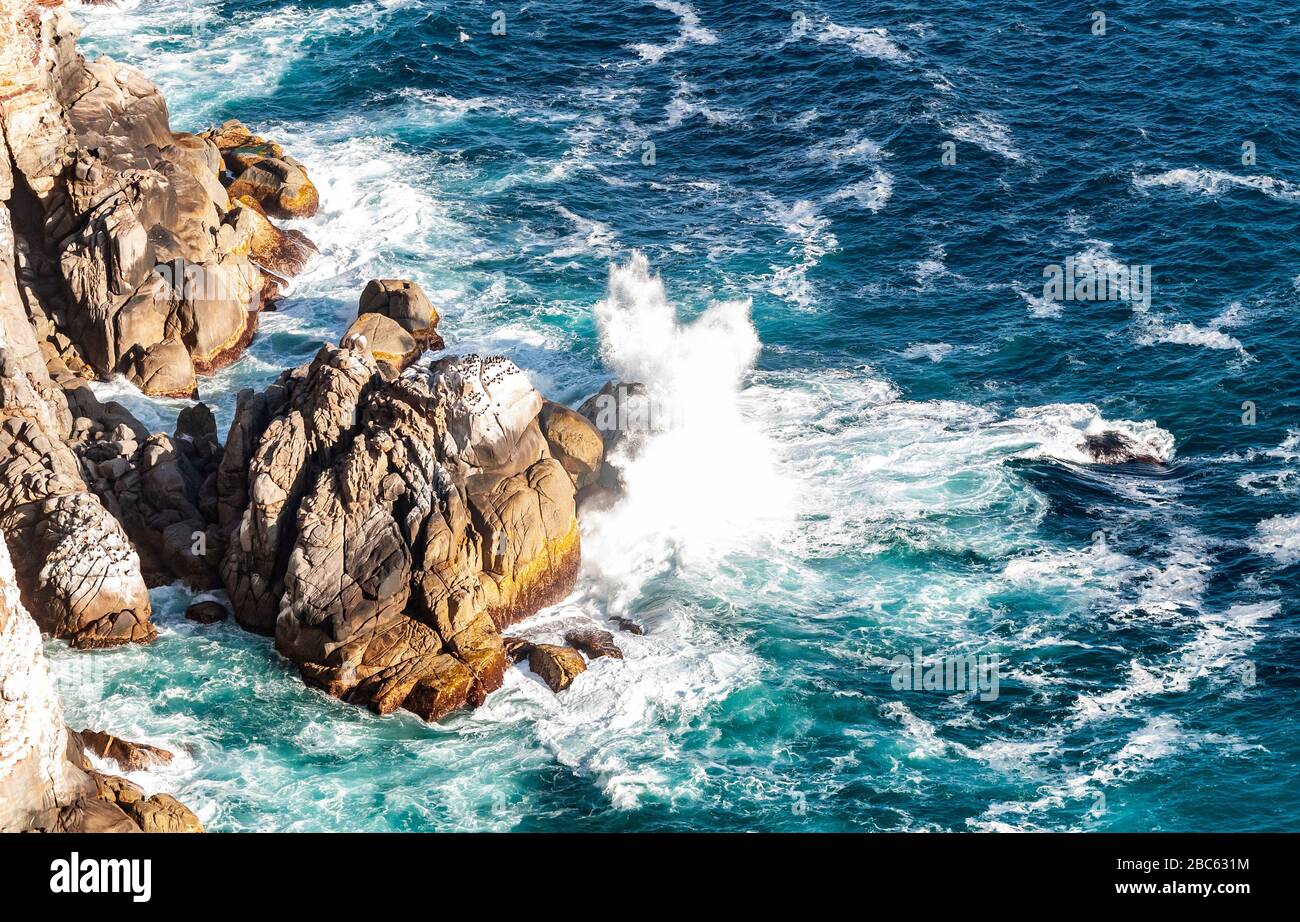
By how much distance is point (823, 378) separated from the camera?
3620 inches

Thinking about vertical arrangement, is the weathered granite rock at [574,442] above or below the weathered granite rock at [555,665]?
above

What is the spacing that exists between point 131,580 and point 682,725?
82.9 feet

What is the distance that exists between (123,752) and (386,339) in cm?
3100

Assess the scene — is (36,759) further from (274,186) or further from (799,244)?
(799,244)

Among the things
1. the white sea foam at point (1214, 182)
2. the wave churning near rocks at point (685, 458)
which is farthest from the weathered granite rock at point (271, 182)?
the white sea foam at point (1214, 182)

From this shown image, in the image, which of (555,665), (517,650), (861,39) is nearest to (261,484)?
(517,650)

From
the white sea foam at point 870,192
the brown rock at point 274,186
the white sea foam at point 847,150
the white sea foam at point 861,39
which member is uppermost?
the white sea foam at point 861,39

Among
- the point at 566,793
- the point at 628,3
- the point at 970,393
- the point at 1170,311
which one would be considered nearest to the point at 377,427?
the point at 566,793

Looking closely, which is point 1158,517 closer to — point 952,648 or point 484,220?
point 952,648

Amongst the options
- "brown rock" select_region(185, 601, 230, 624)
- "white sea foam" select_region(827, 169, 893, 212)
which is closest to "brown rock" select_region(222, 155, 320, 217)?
"white sea foam" select_region(827, 169, 893, 212)

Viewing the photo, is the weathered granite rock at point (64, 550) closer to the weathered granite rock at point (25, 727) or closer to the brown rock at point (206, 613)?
the brown rock at point (206, 613)

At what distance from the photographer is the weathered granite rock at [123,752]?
6253 cm

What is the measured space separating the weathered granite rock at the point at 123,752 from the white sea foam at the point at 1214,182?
75.2 m

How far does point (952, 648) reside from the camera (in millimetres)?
72000
